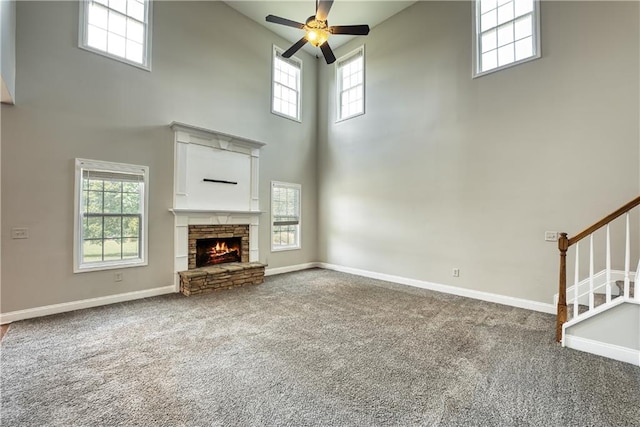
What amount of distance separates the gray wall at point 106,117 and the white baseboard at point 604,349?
16.6 ft

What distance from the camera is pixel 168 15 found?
484cm

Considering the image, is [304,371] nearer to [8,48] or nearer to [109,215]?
[109,215]

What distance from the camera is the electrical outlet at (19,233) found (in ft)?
11.6

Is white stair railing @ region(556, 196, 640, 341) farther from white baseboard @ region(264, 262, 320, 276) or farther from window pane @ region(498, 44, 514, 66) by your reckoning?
white baseboard @ region(264, 262, 320, 276)

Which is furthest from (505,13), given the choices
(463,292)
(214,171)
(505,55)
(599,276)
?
(214,171)

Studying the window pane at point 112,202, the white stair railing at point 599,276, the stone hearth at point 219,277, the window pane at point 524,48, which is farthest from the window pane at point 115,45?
the white stair railing at point 599,276

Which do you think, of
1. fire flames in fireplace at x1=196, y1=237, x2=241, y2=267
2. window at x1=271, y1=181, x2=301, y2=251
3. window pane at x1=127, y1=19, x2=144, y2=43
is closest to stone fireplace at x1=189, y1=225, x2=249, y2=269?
fire flames in fireplace at x1=196, y1=237, x2=241, y2=267

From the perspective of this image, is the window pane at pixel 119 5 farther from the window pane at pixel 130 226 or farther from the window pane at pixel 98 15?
the window pane at pixel 130 226

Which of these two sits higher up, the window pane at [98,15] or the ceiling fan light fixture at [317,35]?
the window pane at [98,15]

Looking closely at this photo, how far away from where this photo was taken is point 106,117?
422cm

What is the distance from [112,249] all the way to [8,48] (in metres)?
2.71

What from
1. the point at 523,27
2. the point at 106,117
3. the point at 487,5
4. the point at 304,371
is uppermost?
the point at 487,5

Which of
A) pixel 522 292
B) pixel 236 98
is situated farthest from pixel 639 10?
pixel 236 98

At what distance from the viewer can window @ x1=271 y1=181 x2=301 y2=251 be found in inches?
253
